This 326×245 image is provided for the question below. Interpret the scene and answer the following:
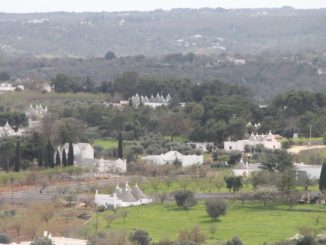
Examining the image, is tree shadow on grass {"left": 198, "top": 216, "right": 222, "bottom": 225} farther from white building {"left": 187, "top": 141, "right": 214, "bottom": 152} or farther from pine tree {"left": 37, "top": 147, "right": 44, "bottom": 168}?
white building {"left": 187, "top": 141, "right": 214, "bottom": 152}

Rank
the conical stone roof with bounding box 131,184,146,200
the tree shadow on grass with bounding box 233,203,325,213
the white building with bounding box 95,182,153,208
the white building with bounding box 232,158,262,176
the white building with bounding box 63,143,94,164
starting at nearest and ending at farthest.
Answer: the tree shadow on grass with bounding box 233,203,325,213 → the white building with bounding box 95,182,153,208 → the conical stone roof with bounding box 131,184,146,200 → the white building with bounding box 232,158,262,176 → the white building with bounding box 63,143,94,164

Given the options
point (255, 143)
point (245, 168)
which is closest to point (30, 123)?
point (255, 143)

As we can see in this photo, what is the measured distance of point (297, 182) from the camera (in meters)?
63.0

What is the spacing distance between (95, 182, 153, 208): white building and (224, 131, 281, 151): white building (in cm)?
1992

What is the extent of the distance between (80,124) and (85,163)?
1036 cm

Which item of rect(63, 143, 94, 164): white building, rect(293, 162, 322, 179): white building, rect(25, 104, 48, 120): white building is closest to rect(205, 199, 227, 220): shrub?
rect(293, 162, 322, 179): white building

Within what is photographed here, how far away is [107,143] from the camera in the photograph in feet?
276

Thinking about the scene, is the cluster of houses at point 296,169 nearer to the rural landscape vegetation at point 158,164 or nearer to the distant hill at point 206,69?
the rural landscape vegetation at point 158,164

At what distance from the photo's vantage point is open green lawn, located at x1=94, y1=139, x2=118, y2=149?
81250 mm

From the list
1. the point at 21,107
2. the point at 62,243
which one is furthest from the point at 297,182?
the point at 21,107

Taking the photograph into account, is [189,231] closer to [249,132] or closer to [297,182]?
[297,182]

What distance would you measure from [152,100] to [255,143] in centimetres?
2734

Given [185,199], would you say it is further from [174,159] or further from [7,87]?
[7,87]

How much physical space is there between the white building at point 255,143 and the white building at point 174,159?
5.25 m
